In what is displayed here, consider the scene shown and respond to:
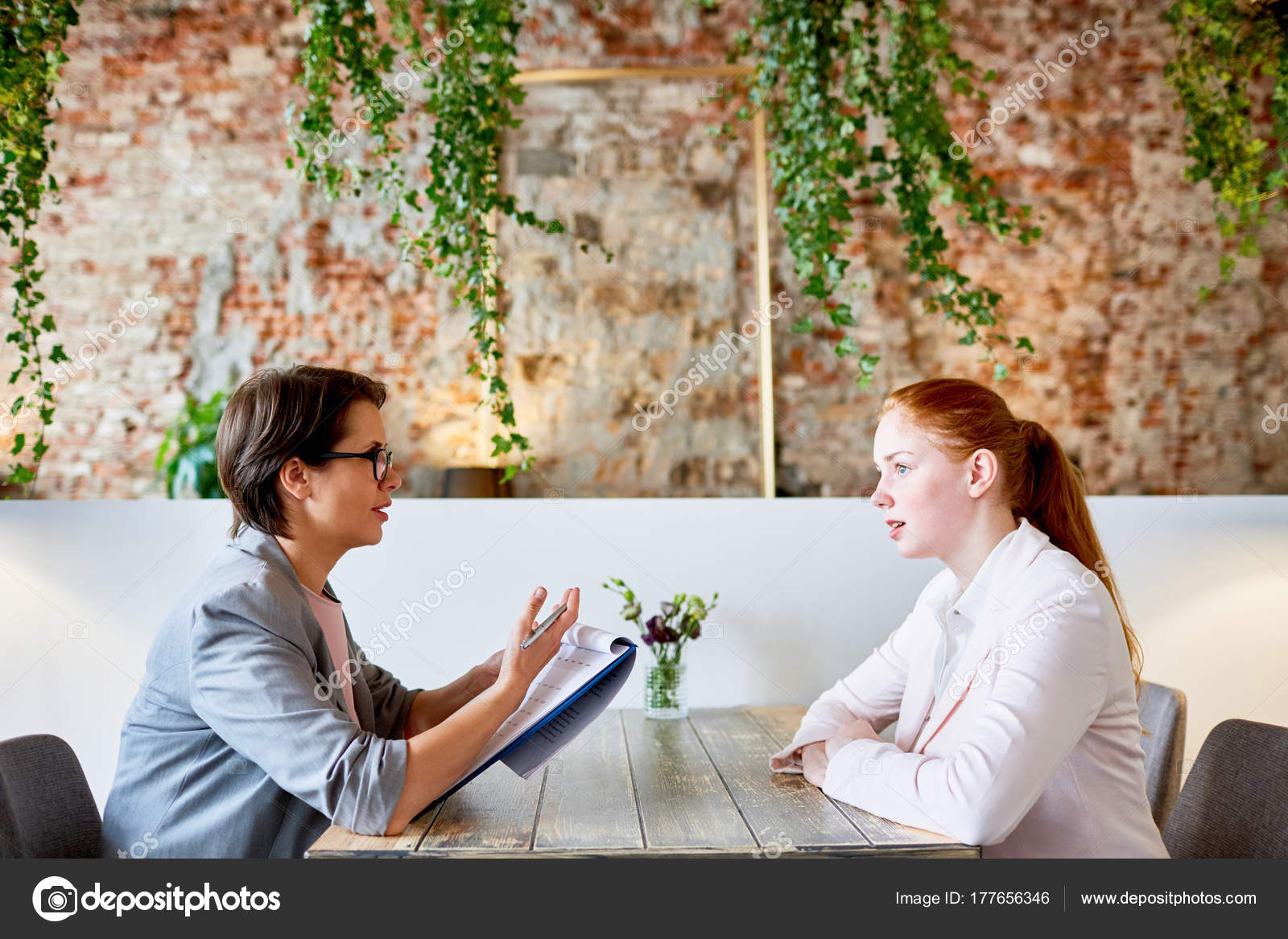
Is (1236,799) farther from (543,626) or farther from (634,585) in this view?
(634,585)

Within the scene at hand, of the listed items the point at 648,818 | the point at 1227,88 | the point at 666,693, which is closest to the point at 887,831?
the point at 648,818

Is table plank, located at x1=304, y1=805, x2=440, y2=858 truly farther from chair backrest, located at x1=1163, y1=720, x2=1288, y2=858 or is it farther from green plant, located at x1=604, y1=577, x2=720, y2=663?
chair backrest, located at x1=1163, y1=720, x2=1288, y2=858

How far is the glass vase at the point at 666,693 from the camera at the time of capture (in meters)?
2.38

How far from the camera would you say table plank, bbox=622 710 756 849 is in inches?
52.4

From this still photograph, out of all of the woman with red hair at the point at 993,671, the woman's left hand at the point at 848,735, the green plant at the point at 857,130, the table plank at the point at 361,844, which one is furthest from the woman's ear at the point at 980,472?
the table plank at the point at 361,844

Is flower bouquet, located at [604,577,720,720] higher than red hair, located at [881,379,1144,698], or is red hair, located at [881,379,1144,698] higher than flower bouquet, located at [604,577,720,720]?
red hair, located at [881,379,1144,698]

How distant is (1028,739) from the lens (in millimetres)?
1298

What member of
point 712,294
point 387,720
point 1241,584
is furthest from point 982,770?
point 712,294

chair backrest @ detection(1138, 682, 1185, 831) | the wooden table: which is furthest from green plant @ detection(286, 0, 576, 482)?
chair backrest @ detection(1138, 682, 1185, 831)

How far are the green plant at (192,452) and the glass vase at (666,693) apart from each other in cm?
141

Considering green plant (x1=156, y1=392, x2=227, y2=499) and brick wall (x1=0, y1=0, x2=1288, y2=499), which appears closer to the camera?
green plant (x1=156, y1=392, x2=227, y2=499)

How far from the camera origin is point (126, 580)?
2.59m

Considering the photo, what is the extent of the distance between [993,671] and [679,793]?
53 centimetres
